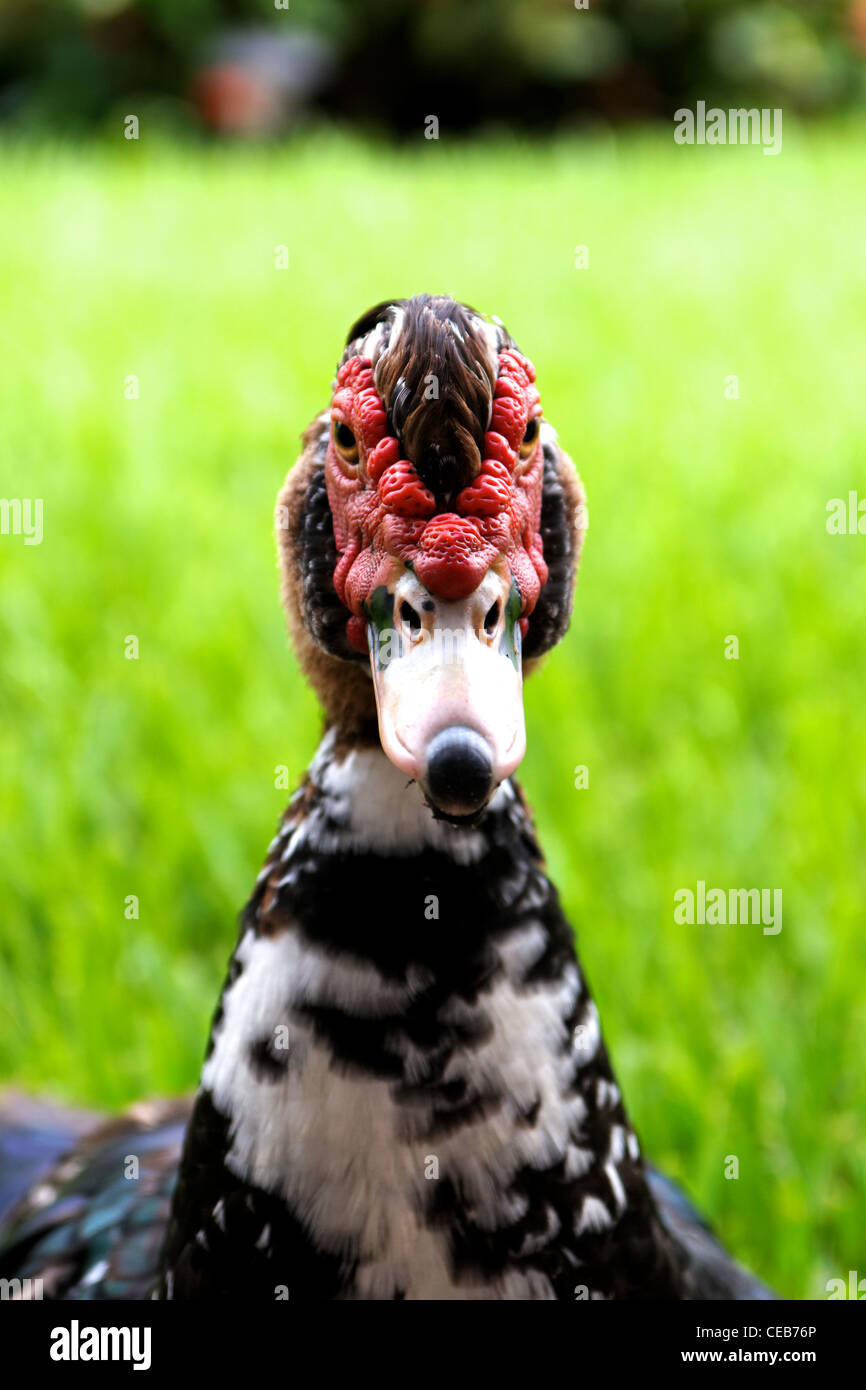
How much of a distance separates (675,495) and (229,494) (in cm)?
109

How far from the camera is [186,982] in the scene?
2.19m

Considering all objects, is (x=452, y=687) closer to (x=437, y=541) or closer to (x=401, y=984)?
(x=437, y=541)

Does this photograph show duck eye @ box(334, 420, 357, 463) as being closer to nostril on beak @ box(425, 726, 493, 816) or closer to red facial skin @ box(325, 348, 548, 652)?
red facial skin @ box(325, 348, 548, 652)

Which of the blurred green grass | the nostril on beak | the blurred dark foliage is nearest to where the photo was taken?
the nostril on beak

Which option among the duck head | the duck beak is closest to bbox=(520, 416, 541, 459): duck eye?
the duck head

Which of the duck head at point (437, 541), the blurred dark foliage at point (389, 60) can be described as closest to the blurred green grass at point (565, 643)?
the duck head at point (437, 541)

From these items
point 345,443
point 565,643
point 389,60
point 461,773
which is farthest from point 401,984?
point 389,60

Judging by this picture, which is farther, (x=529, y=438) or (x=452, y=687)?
(x=529, y=438)

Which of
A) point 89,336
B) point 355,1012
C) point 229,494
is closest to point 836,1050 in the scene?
point 355,1012

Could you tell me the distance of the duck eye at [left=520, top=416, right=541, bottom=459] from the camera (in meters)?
1.09

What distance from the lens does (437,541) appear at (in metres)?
1.00

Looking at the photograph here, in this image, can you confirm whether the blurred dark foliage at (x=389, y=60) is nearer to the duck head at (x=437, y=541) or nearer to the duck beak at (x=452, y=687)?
the duck head at (x=437, y=541)

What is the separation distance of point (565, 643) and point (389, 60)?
619 cm
